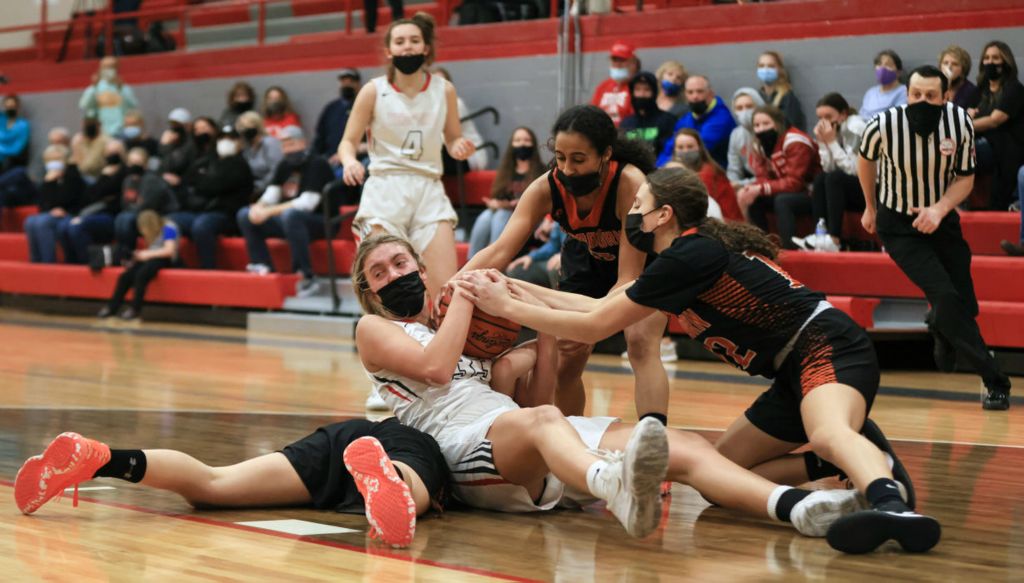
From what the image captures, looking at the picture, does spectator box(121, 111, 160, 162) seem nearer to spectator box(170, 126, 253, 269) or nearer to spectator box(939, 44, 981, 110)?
spectator box(170, 126, 253, 269)

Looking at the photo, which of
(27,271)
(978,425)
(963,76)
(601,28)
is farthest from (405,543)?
(27,271)

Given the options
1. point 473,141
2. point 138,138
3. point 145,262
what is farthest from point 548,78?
point 138,138

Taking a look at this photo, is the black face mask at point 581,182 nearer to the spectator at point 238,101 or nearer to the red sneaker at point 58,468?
the red sneaker at point 58,468

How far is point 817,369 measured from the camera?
12.0ft

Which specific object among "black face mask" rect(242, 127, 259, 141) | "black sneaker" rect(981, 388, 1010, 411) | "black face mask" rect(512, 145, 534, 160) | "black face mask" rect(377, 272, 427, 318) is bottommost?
"black sneaker" rect(981, 388, 1010, 411)

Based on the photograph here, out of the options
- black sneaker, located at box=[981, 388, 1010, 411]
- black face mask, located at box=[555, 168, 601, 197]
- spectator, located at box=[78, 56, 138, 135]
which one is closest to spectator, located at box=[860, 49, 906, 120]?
black sneaker, located at box=[981, 388, 1010, 411]

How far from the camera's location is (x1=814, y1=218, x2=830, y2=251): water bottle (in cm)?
859

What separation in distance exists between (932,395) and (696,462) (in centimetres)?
383

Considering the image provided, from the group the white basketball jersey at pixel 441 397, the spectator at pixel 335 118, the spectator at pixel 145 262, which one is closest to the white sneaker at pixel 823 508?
the white basketball jersey at pixel 441 397

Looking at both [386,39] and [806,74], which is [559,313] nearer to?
[386,39]

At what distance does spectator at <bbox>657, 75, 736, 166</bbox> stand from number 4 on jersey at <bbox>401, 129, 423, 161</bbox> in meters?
3.15

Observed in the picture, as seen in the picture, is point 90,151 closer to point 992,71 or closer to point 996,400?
point 992,71

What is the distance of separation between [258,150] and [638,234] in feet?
29.1

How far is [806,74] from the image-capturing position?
32.4ft
